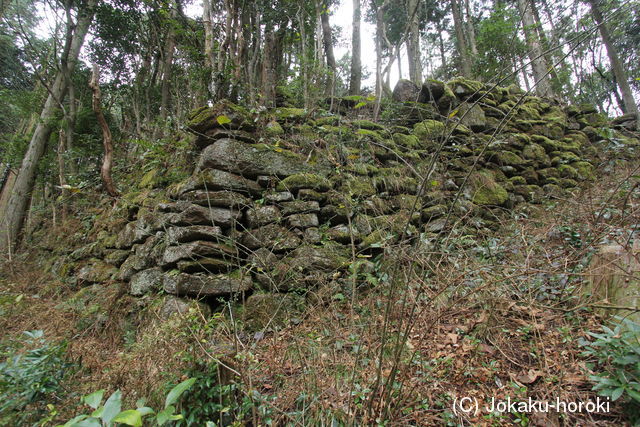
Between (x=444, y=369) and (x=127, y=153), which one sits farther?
(x=127, y=153)

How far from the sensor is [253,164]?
12.4ft

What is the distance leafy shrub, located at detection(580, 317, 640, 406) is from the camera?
57.7 inches

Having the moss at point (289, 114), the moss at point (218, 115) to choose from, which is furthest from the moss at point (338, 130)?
the moss at point (218, 115)

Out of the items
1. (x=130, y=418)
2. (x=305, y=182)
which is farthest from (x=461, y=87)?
(x=130, y=418)

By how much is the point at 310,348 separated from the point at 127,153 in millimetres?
7237

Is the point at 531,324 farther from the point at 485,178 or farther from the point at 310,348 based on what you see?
the point at 485,178

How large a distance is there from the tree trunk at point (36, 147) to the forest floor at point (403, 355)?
4.50 metres

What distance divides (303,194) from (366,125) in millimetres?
2187

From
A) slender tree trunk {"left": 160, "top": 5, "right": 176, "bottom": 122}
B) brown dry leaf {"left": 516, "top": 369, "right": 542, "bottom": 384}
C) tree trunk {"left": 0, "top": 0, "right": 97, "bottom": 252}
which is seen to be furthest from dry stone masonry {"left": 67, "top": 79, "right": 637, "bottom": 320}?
slender tree trunk {"left": 160, "top": 5, "right": 176, "bottom": 122}

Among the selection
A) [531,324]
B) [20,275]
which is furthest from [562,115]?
[20,275]

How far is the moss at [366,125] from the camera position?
5021 mm

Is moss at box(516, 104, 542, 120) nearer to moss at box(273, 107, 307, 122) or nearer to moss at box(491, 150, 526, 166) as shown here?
moss at box(491, 150, 526, 166)

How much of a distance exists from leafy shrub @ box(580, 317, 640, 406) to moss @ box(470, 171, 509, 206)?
3039 mm

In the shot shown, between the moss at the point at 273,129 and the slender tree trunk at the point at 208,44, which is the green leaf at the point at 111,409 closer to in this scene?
the moss at the point at 273,129
